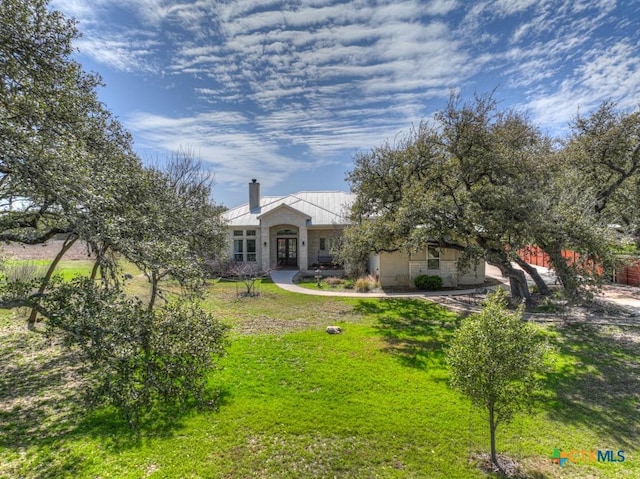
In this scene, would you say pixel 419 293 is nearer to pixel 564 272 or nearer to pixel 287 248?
pixel 564 272

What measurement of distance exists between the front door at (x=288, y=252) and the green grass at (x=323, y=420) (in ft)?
55.3

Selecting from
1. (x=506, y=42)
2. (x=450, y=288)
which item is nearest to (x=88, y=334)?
(x=506, y=42)

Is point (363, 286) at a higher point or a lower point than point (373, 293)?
higher

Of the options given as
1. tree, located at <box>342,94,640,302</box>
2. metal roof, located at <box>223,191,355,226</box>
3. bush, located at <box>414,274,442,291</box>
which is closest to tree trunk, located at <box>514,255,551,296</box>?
tree, located at <box>342,94,640,302</box>

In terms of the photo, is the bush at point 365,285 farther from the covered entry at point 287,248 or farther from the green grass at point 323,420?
the covered entry at point 287,248

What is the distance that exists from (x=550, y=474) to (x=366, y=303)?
1119 cm

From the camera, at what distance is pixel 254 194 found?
28.8 m

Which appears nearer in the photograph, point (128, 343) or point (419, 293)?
point (128, 343)

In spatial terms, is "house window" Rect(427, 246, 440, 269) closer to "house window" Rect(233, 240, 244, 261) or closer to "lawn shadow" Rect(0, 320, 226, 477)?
"house window" Rect(233, 240, 244, 261)

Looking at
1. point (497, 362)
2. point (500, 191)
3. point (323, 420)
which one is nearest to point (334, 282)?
point (500, 191)

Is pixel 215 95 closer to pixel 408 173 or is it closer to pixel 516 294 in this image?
pixel 408 173

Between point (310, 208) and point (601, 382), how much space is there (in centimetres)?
2255

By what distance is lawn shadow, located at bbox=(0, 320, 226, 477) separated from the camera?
5305mm

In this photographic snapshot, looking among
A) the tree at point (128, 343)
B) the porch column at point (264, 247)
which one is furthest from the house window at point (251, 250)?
the tree at point (128, 343)
